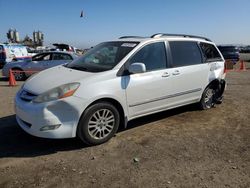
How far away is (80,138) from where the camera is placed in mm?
4445

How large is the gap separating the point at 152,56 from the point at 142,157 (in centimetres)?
198

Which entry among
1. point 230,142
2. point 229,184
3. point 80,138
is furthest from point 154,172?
point 230,142

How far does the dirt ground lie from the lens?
11.7 feet

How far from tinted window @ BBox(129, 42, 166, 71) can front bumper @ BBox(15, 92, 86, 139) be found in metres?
1.34

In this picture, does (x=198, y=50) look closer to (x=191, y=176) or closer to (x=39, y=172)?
(x=191, y=176)

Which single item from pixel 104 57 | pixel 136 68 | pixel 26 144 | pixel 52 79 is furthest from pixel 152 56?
pixel 26 144

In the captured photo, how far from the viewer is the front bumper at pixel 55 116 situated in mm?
4152

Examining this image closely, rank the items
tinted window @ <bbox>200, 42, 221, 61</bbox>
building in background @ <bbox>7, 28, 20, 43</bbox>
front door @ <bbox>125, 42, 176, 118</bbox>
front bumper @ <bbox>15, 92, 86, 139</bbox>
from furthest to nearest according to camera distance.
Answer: building in background @ <bbox>7, 28, 20, 43</bbox> → tinted window @ <bbox>200, 42, 221, 61</bbox> → front door @ <bbox>125, 42, 176, 118</bbox> → front bumper @ <bbox>15, 92, 86, 139</bbox>

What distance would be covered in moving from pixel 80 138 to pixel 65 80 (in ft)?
3.08

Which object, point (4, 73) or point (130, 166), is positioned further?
point (4, 73)

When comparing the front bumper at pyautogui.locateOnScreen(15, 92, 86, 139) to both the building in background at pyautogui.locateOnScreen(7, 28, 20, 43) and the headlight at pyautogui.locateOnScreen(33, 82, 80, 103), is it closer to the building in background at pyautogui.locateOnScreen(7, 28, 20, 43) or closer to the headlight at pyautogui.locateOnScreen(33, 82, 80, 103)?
the headlight at pyautogui.locateOnScreen(33, 82, 80, 103)

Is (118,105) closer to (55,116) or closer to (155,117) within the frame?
(55,116)

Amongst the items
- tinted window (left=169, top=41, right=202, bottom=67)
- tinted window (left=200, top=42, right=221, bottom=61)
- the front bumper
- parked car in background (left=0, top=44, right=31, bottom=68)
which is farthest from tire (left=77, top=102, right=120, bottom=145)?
parked car in background (left=0, top=44, right=31, bottom=68)

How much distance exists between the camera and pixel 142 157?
4188 millimetres
